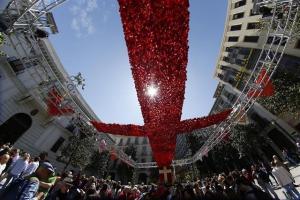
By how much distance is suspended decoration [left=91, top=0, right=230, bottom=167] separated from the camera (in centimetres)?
532

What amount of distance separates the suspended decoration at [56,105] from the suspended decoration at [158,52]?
459cm

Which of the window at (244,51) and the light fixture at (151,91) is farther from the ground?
the window at (244,51)

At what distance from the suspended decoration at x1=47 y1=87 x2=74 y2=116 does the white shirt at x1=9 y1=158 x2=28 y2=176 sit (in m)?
3.59

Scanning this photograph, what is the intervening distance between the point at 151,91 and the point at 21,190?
236 inches

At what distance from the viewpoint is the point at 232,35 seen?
3222 centimetres

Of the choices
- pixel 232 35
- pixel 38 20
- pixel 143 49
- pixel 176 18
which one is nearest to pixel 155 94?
pixel 143 49

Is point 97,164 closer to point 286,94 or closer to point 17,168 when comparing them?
point 17,168

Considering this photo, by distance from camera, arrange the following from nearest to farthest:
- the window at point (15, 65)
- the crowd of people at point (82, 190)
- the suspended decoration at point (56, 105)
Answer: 1. the crowd of people at point (82, 190)
2. the suspended decoration at point (56, 105)
3. the window at point (15, 65)

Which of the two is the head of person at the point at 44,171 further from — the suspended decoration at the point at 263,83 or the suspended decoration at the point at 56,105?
the suspended decoration at the point at 263,83

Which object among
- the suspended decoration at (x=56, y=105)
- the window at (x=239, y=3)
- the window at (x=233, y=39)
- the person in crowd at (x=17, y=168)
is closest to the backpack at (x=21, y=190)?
the person in crowd at (x=17, y=168)

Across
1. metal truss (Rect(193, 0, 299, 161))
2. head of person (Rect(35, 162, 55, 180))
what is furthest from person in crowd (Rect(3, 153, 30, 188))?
metal truss (Rect(193, 0, 299, 161))

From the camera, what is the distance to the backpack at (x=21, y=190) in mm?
3166

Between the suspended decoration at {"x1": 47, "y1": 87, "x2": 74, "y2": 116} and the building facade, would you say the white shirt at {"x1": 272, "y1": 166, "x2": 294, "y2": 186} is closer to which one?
the suspended decoration at {"x1": 47, "y1": 87, "x2": 74, "y2": 116}

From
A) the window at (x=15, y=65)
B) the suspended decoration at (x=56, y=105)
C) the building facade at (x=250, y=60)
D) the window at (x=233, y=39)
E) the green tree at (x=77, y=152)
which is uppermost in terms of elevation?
the window at (x=233, y=39)
